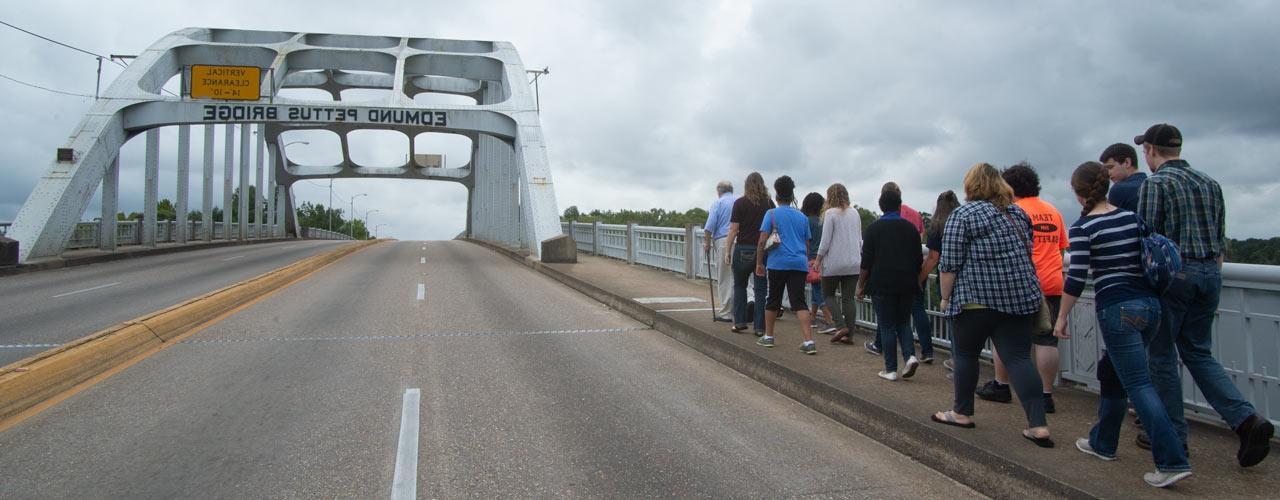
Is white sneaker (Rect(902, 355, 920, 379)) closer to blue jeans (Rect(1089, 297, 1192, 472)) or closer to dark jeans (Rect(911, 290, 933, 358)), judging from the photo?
dark jeans (Rect(911, 290, 933, 358))

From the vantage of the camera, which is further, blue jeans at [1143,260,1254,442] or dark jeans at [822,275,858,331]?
dark jeans at [822,275,858,331]

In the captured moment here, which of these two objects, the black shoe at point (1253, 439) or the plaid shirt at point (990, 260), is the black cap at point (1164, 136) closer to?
the plaid shirt at point (990, 260)

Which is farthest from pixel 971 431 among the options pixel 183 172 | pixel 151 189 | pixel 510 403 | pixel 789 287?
pixel 183 172

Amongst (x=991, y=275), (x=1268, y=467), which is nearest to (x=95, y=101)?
(x=991, y=275)

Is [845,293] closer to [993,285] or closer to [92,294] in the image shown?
[993,285]

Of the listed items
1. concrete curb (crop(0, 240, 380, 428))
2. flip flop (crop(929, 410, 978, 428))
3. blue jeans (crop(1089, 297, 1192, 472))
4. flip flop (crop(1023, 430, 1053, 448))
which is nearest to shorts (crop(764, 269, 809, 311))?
flip flop (crop(929, 410, 978, 428))

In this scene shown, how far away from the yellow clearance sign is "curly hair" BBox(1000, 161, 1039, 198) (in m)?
25.0

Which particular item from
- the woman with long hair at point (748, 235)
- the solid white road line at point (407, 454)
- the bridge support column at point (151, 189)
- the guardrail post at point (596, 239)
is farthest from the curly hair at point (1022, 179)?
the bridge support column at point (151, 189)

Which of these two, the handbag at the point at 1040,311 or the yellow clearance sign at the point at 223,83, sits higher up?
the yellow clearance sign at the point at 223,83

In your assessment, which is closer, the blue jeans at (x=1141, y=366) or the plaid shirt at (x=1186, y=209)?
the blue jeans at (x=1141, y=366)

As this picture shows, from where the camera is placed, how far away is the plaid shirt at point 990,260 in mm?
4156

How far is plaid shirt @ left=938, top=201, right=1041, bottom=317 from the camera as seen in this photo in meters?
4.16

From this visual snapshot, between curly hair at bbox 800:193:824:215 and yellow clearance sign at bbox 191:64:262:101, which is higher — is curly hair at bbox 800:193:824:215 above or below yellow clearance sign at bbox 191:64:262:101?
below

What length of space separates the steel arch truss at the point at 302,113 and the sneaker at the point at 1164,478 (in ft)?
57.5
